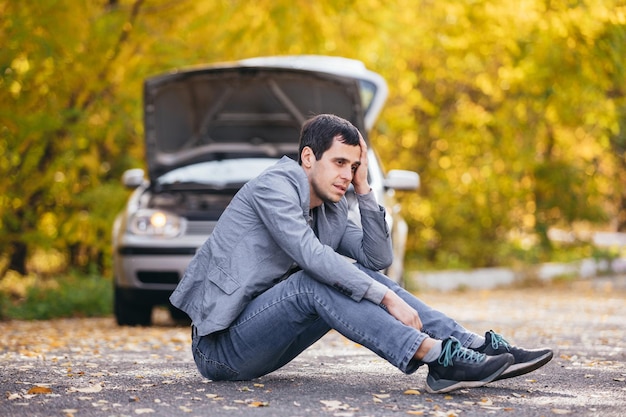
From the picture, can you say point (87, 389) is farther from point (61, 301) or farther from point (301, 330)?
point (61, 301)

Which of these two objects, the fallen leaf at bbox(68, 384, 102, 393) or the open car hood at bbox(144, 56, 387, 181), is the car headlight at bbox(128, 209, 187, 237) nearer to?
the open car hood at bbox(144, 56, 387, 181)

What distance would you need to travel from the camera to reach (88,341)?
7883mm

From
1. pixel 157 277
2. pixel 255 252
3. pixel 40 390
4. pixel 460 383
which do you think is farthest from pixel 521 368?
pixel 157 277

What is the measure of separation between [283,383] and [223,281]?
703mm

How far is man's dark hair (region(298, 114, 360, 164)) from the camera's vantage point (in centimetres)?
500

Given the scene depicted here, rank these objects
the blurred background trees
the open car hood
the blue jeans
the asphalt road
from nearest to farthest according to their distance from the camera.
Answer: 1. the asphalt road
2. the blue jeans
3. the open car hood
4. the blurred background trees

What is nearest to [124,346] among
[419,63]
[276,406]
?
[276,406]

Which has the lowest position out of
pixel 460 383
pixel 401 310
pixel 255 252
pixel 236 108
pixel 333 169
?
pixel 460 383

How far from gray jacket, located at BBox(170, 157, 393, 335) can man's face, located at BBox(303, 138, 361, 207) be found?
7 centimetres

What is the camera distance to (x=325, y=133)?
5008mm

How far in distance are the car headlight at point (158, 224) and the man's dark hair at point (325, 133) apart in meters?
3.93

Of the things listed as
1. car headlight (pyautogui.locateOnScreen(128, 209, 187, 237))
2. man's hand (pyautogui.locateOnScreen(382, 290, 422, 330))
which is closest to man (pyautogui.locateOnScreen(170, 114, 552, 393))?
man's hand (pyautogui.locateOnScreen(382, 290, 422, 330))

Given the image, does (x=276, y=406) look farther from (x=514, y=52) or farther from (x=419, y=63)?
(x=419, y=63)

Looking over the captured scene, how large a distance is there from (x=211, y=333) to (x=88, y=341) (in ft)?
9.94
